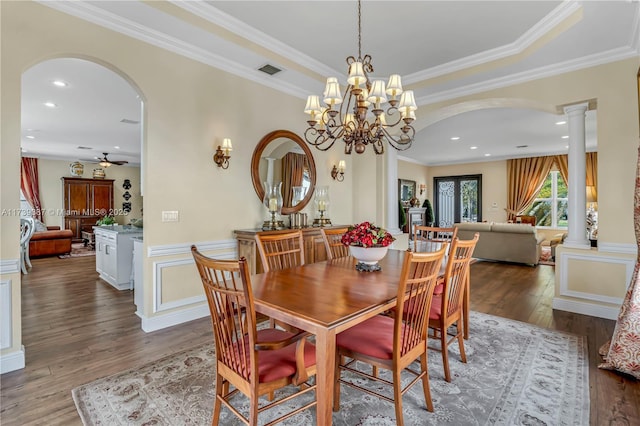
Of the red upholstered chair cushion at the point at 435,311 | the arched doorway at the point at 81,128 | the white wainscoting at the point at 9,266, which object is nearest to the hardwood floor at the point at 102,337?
the white wainscoting at the point at 9,266

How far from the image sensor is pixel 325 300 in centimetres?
165

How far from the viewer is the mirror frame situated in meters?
3.84

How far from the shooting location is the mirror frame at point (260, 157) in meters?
3.84

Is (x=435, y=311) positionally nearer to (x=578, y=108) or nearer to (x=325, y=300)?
(x=325, y=300)

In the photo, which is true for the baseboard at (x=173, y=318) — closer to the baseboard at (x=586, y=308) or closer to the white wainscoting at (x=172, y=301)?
the white wainscoting at (x=172, y=301)

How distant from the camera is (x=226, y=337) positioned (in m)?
1.54

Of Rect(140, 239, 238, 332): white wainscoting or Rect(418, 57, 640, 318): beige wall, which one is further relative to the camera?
Rect(418, 57, 640, 318): beige wall

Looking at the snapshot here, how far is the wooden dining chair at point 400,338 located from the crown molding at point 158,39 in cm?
306

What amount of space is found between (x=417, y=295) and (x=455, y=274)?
0.55 m

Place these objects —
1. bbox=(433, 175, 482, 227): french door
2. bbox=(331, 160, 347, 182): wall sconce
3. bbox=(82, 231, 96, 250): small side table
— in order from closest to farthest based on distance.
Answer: bbox=(331, 160, 347, 182): wall sconce < bbox=(82, 231, 96, 250): small side table < bbox=(433, 175, 482, 227): french door

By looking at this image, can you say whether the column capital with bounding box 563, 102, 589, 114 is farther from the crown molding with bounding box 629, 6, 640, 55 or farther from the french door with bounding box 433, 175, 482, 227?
the french door with bounding box 433, 175, 482, 227

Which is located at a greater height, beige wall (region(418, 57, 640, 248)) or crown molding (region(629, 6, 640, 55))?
crown molding (region(629, 6, 640, 55))

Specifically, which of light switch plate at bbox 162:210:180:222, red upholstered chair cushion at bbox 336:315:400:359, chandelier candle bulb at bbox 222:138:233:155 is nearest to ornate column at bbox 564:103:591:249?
red upholstered chair cushion at bbox 336:315:400:359

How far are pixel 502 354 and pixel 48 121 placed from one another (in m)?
8.05
